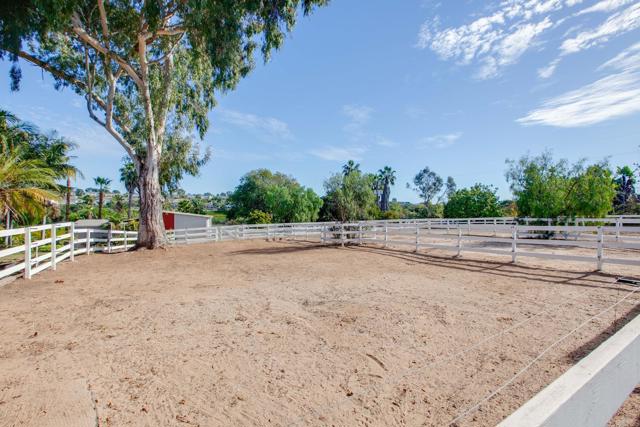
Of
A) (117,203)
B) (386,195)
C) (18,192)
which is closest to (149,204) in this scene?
(18,192)

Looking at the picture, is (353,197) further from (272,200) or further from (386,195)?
(386,195)

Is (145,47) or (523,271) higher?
(145,47)

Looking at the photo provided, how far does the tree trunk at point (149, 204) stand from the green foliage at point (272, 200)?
2199 cm

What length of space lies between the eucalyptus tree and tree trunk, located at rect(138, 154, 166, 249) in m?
0.04

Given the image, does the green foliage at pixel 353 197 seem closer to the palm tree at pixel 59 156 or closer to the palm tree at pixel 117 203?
the palm tree at pixel 59 156

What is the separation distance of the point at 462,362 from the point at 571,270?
6.83m

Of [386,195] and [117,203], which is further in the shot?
[386,195]

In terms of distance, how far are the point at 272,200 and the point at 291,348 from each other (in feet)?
113

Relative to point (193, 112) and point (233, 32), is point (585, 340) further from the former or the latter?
point (193, 112)

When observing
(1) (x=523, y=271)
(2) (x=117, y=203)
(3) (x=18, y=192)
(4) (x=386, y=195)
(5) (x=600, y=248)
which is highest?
(4) (x=386, y=195)

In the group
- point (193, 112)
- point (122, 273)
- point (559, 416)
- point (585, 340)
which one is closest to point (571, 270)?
point (585, 340)

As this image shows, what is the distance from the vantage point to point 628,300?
5.79m

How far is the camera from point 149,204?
15.0 metres

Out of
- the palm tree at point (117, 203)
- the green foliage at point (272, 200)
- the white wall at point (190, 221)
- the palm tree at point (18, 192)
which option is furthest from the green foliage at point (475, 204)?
the palm tree at point (117, 203)
